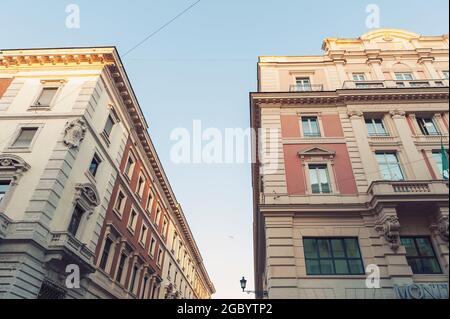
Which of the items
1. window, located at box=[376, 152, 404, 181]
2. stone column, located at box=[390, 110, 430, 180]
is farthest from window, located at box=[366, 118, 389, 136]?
Result: window, located at box=[376, 152, 404, 181]

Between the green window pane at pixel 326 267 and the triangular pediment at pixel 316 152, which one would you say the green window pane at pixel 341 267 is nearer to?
the green window pane at pixel 326 267

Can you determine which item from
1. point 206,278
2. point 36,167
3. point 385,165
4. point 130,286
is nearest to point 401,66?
point 385,165

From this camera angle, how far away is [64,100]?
18.9 m

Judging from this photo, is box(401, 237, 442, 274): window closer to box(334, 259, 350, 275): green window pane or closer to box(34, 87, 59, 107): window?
box(334, 259, 350, 275): green window pane

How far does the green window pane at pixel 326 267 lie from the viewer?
14.1 metres

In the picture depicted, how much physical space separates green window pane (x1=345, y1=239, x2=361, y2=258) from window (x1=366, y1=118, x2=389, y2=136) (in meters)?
7.67

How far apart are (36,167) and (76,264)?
5.54 meters

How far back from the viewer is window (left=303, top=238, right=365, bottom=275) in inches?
554

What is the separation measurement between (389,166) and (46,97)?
72.2ft

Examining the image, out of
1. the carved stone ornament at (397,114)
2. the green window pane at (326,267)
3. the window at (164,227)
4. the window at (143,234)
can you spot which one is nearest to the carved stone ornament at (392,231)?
the green window pane at (326,267)

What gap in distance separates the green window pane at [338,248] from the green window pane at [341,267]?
241mm

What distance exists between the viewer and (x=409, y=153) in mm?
17266

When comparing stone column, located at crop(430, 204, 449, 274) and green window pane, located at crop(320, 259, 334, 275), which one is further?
green window pane, located at crop(320, 259, 334, 275)
